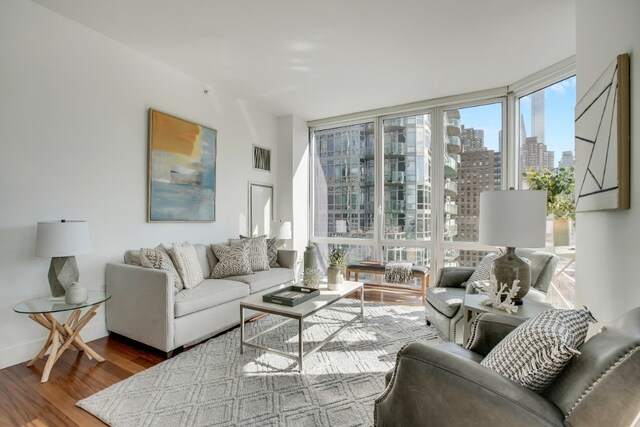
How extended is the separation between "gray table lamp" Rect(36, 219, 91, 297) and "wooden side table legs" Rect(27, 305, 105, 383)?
0.69 ft

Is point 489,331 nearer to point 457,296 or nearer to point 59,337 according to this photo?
point 457,296

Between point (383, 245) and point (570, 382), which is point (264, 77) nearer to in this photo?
point (383, 245)

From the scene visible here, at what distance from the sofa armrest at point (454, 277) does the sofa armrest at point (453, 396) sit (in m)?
2.22

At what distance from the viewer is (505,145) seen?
419 centimetres

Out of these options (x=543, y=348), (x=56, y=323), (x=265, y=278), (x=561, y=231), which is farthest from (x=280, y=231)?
(x=543, y=348)

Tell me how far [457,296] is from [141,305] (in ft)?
8.94

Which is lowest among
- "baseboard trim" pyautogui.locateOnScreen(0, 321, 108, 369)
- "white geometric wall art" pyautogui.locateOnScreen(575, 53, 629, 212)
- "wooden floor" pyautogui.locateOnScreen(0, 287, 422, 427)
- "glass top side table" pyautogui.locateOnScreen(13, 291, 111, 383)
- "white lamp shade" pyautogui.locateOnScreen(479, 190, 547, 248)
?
"wooden floor" pyautogui.locateOnScreen(0, 287, 422, 427)

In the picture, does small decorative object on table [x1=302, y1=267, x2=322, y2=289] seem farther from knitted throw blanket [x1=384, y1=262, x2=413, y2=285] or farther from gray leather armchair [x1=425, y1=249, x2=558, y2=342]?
knitted throw blanket [x1=384, y1=262, x2=413, y2=285]

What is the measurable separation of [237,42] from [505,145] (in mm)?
3501

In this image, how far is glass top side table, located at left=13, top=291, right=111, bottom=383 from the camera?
7.25ft

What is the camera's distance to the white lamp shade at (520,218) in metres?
1.92

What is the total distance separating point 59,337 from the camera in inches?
95.5

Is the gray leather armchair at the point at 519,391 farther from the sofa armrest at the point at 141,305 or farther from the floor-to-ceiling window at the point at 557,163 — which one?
the floor-to-ceiling window at the point at 557,163

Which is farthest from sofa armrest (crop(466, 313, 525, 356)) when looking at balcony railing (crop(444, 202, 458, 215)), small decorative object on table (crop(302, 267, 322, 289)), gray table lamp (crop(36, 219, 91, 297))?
balcony railing (crop(444, 202, 458, 215))
